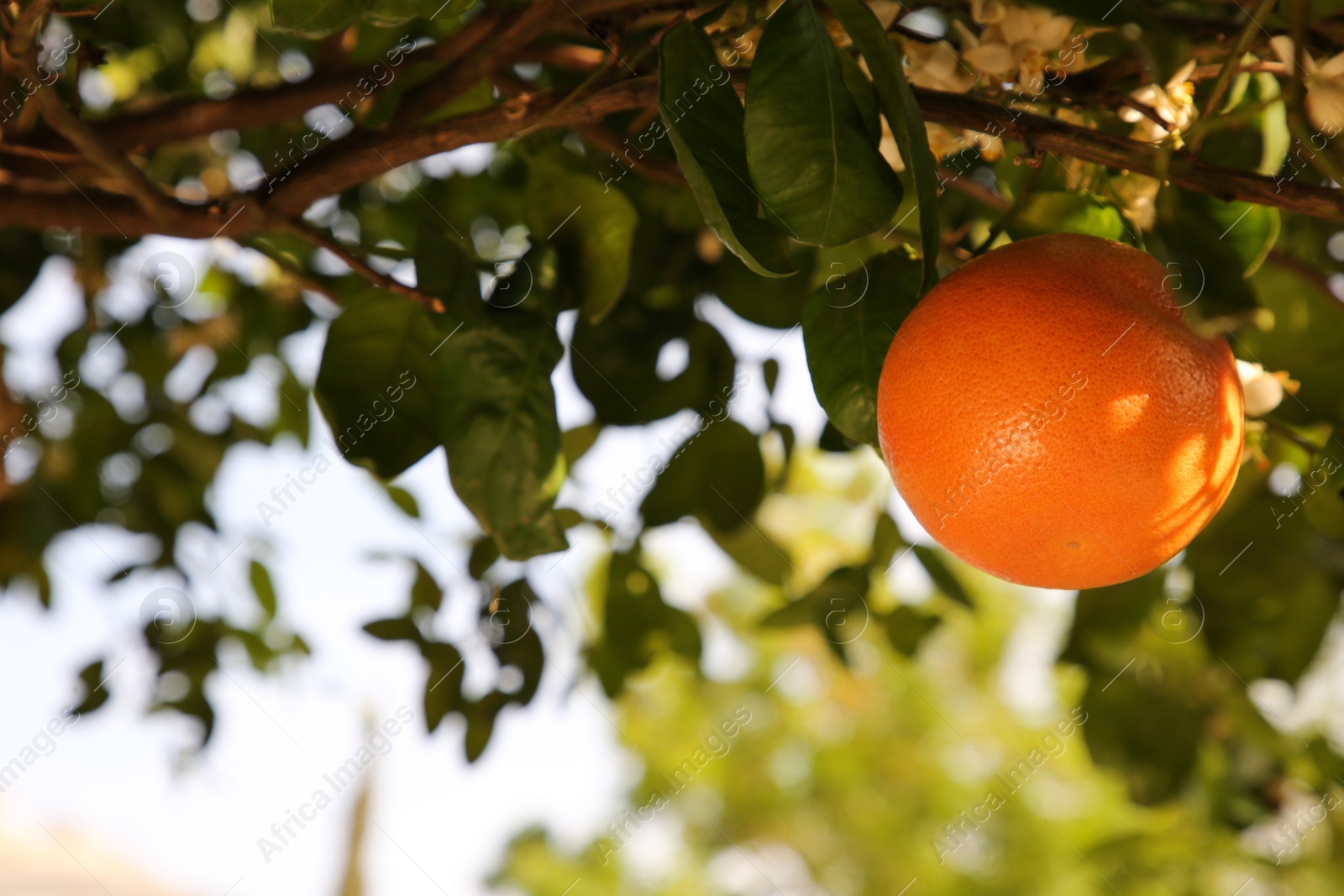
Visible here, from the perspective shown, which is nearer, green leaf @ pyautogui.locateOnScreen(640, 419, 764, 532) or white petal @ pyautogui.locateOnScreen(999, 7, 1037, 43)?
white petal @ pyautogui.locateOnScreen(999, 7, 1037, 43)

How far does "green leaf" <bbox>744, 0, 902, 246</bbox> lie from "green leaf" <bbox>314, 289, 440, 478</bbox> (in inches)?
10.2

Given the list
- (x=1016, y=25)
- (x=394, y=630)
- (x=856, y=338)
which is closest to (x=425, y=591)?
(x=394, y=630)

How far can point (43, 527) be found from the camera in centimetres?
106

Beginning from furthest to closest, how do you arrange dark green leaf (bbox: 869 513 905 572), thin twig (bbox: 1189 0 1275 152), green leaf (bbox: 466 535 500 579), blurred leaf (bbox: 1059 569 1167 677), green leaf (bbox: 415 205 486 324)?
blurred leaf (bbox: 1059 569 1167 677), dark green leaf (bbox: 869 513 905 572), green leaf (bbox: 466 535 500 579), green leaf (bbox: 415 205 486 324), thin twig (bbox: 1189 0 1275 152)

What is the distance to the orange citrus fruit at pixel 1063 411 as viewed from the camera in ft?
1.23

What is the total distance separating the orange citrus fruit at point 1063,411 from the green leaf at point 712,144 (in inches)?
3.0

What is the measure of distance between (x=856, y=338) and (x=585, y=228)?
0.22 meters

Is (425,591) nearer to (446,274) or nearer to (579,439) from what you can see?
(579,439)

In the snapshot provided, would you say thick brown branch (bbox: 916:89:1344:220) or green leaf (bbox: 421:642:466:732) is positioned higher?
thick brown branch (bbox: 916:89:1344:220)

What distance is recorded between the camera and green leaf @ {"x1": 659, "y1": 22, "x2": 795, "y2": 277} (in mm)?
359

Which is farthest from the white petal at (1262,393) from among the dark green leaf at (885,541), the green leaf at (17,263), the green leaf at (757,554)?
the green leaf at (17,263)

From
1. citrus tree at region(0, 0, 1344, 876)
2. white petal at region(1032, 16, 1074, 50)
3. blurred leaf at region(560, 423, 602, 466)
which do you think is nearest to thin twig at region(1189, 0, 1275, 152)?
citrus tree at region(0, 0, 1344, 876)

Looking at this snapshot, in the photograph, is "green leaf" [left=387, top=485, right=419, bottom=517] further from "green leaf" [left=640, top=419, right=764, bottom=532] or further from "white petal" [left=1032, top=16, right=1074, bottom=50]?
"white petal" [left=1032, top=16, right=1074, bottom=50]

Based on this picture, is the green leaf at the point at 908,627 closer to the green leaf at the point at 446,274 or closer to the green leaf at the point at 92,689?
the green leaf at the point at 446,274
